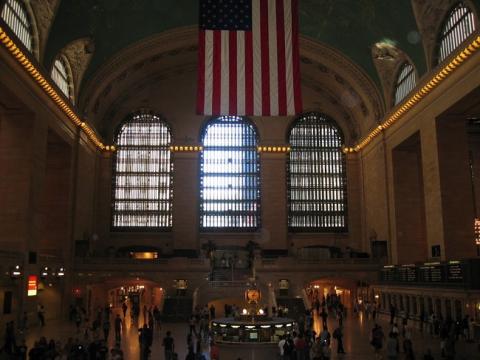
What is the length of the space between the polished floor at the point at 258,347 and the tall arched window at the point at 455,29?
13688mm

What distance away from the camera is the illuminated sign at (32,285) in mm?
25500

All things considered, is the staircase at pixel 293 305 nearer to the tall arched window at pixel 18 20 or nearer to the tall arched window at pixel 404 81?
the tall arched window at pixel 404 81

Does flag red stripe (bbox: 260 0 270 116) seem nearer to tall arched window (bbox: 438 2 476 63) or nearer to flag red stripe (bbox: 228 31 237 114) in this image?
flag red stripe (bbox: 228 31 237 114)

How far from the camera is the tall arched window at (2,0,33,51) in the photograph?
2417 centimetres

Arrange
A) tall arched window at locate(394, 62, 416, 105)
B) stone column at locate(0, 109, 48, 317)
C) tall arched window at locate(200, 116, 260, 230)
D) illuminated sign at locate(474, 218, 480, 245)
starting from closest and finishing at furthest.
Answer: stone column at locate(0, 109, 48, 317)
illuminated sign at locate(474, 218, 480, 245)
tall arched window at locate(394, 62, 416, 105)
tall arched window at locate(200, 116, 260, 230)

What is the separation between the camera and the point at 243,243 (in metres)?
42.4

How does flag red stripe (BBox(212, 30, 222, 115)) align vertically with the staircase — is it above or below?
above

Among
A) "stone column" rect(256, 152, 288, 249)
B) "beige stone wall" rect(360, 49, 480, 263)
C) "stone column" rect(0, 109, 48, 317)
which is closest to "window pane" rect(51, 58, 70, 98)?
"stone column" rect(0, 109, 48, 317)

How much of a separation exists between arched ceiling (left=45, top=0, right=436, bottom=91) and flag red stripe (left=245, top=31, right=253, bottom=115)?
466 inches

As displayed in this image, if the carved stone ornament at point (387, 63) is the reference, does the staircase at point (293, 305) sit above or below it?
below

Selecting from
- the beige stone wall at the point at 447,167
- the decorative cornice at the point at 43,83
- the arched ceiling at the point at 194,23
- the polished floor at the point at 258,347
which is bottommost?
the polished floor at the point at 258,347

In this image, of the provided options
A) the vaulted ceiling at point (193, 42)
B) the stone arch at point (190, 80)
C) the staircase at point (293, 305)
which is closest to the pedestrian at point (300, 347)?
the staircase at point (293, 305)

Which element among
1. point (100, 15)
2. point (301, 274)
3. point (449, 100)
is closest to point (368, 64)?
point (449, 100)

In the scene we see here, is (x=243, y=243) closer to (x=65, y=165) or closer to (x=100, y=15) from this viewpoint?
(x=65, y=165)
